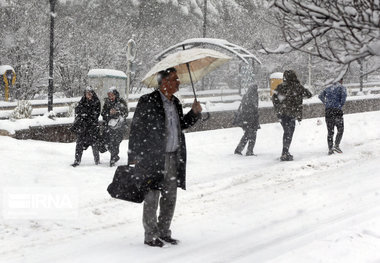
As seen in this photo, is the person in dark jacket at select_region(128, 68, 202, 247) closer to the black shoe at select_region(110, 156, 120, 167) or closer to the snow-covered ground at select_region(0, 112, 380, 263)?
the snow-covered ground at select_region(0, 112, 380, 263)

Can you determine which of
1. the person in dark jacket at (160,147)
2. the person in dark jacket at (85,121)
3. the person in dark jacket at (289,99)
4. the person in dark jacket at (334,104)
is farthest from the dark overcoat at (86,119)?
the person in dark jacket at (160,147)

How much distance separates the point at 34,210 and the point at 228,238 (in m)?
2.93

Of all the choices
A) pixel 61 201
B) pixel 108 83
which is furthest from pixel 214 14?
pixel 61 201

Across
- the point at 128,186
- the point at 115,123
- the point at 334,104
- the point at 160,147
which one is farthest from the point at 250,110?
the point at 128,186

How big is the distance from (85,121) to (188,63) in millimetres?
4900

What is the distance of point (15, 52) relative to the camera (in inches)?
947

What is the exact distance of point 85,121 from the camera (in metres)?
11.0

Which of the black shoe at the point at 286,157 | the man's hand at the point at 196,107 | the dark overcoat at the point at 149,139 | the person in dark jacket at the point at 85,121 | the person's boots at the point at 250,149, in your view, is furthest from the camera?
the person's boots at the point at 250,149

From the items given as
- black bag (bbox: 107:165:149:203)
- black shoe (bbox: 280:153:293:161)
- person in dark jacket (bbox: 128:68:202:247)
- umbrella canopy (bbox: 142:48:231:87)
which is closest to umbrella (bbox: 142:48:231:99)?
umbrella canopy (bbox: 142:48:231:87)

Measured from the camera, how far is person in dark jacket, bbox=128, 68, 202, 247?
5.69m

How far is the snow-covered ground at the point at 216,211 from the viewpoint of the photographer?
19.0ft

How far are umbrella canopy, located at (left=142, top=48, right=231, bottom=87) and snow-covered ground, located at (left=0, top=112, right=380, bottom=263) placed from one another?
6.22 feet

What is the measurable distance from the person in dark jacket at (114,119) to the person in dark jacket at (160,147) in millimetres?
5238

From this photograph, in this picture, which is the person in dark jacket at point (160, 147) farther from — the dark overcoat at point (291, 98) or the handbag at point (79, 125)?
the dark overcoat at point (291, 98)
